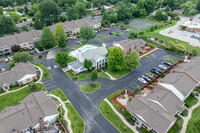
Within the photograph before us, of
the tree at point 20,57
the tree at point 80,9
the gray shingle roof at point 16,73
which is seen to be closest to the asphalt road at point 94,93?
the gray shingle roof at point 16,73

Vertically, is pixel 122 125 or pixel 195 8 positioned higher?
pixel 195 8

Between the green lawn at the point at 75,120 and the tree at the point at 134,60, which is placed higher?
the tree at the point at 134,60

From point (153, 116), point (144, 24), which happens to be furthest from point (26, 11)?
point (153, 116)

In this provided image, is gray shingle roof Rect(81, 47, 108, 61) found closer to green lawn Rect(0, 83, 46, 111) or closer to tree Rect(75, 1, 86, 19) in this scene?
green lawn Rect(0, 83, 46, 111)

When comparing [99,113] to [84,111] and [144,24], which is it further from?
[144,24]

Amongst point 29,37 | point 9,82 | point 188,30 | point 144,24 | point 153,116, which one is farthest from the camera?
point 144,24

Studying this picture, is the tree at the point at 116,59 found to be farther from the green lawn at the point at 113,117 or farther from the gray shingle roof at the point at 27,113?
the gray shingle roof at the point at 27,113
